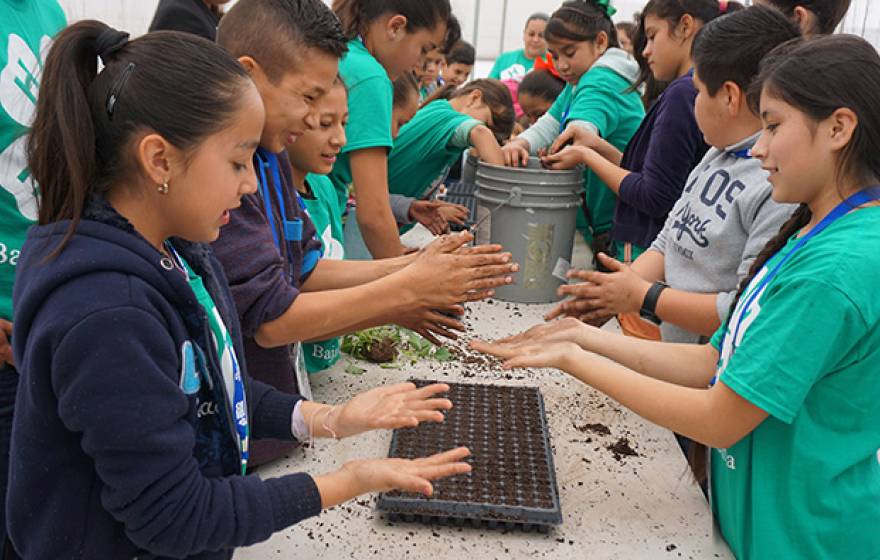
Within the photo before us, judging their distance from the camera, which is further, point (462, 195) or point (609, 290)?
point (462, 195)

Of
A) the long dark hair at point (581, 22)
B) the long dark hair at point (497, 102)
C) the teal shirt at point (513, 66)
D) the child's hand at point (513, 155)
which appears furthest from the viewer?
the teal shirt at point (513, 66)

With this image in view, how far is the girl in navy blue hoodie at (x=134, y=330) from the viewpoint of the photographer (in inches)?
30.4

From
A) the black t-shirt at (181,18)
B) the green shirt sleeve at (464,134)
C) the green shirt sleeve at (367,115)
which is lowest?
the green shirt sleeve at (464,134)

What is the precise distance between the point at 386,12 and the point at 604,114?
1.10 meters

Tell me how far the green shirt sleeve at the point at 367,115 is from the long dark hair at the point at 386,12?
27 centimetres

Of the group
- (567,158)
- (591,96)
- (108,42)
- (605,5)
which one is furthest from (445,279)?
(605,5)

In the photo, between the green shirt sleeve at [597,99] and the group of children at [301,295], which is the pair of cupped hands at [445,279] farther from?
the green shirt sleeve at [597,99]

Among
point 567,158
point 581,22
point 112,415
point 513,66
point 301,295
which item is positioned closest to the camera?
point 112,415

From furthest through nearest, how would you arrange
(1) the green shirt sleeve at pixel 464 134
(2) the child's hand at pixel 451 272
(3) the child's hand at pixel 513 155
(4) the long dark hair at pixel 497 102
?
(4) the long dark hair at pixel 497 102 < (1) the green shirt sleeve at pixel 464 134 < (3) the child's hand at pixel 513 155 < (2) the child's hand at pixel 451 272

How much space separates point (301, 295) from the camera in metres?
1.37

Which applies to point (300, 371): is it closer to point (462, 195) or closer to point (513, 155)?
point (513, 155)

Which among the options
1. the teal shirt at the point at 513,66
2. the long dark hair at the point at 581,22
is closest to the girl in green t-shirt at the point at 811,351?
the long dark hair at the point at 581,22

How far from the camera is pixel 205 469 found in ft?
3.14

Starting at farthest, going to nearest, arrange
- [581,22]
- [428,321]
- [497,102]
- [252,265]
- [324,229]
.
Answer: [497,102] → [581,22] → [324,229] → [428,321] → [252,265]
